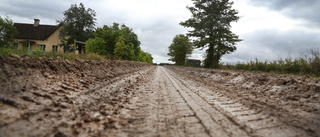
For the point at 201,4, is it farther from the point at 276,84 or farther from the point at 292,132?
the point at 292,132

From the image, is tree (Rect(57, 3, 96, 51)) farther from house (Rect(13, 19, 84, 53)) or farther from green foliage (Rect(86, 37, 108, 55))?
green foliage (Rect(86, 37, 108, 55))

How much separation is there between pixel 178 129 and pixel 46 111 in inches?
62.7

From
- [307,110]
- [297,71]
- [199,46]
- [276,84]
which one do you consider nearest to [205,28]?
[199,46]

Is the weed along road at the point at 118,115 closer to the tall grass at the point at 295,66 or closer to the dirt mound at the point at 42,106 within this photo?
the dirt mound at the point at 42,106

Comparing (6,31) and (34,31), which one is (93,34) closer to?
(6,31)

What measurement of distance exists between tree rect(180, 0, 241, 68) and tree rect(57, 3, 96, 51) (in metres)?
24.5

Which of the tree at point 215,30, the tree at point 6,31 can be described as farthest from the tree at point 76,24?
the tree at point 215,30

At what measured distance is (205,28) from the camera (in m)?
20.2

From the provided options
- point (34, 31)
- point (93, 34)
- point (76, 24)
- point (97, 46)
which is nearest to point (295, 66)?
point (97, 46)

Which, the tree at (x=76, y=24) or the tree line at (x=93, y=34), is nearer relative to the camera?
the tree line at (x=93, y=34)

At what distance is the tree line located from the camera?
22417 millimetres

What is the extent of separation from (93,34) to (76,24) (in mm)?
11547

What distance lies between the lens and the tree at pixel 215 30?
19.1 m

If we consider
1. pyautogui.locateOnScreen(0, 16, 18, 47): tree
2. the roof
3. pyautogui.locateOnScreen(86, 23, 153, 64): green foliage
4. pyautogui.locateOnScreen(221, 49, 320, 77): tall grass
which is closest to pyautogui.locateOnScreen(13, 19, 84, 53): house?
the roof
